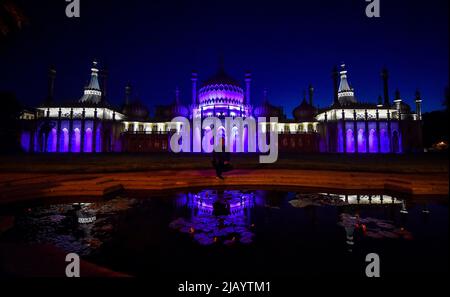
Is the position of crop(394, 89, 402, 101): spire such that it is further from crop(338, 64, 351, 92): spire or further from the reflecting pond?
the reflecting pond

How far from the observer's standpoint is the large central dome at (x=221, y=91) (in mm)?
58719

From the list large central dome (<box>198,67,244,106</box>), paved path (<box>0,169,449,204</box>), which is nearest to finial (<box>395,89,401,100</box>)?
large central dome (<box>198,67,244,106</box>)

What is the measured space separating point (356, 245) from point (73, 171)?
15950 millimetres

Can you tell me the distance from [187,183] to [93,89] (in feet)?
189

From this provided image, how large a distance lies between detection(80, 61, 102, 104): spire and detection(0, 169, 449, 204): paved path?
51636 millimetres

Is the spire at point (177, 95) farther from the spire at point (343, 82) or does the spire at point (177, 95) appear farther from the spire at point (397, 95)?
the spire at point (397, 95)

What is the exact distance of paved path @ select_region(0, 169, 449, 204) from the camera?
30.8ft

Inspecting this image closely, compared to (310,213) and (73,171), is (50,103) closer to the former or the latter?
(73,171)

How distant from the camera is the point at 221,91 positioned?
5919cm

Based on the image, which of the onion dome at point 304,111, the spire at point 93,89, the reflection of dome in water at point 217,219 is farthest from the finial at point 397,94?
the spire at point 93,89

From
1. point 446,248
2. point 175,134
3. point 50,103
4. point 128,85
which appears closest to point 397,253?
point 446,248

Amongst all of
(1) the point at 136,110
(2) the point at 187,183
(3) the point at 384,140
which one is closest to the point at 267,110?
(3) the point at 384,140

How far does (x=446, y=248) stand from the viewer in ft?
16.4

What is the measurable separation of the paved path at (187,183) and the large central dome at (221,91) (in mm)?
46935
